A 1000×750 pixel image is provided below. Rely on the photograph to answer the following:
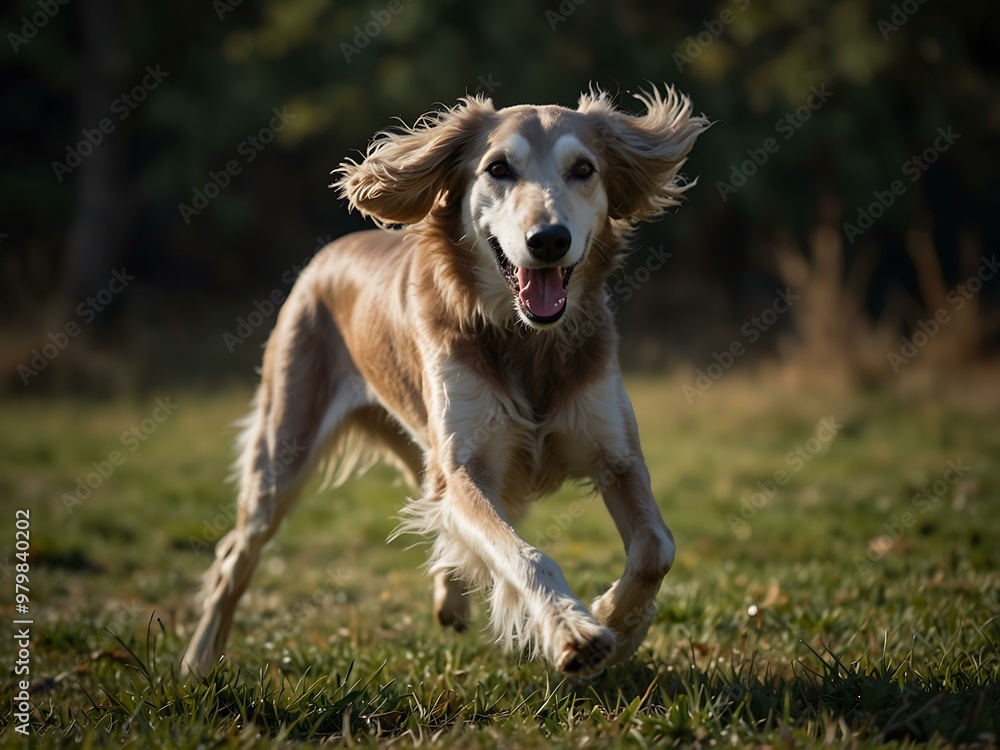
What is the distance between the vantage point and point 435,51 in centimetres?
1300

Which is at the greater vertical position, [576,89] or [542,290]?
[576,89]

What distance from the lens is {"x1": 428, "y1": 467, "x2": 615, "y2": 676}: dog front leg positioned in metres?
3.02

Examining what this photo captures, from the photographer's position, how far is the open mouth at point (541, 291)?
3688 mm

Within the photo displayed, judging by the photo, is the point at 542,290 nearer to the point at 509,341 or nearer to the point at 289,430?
the point at 509,341

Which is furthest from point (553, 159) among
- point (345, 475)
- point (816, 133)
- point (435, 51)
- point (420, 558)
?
point (816, 133)

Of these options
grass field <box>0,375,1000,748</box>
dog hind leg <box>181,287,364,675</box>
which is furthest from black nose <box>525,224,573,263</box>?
dog hind leg <box>181,287,364,675</box>

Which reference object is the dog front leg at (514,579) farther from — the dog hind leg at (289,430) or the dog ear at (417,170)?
the dog hind leg at (289,430)

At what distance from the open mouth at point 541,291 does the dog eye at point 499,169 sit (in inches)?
14.9

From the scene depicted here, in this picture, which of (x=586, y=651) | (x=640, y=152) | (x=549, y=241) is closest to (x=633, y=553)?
(x=586, y=651)

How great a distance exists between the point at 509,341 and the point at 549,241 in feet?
1.91

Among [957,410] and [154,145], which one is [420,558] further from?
[154,145]

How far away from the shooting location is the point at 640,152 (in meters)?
4.31

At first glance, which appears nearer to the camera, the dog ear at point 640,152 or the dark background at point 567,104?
the dog ear at point 640,152

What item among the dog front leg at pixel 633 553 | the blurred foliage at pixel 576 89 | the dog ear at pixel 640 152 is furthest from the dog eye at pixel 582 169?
the blurred foliage at pixel 576 89
